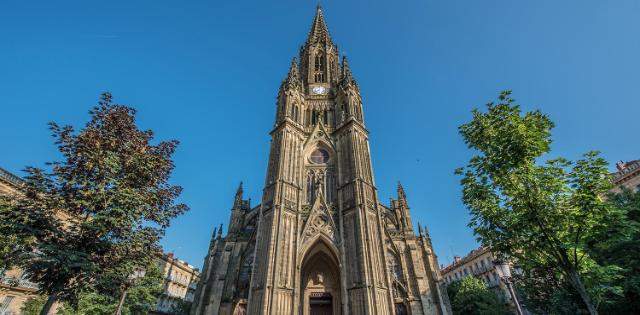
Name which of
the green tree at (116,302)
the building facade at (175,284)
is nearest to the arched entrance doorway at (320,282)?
the green tree at (116,302)

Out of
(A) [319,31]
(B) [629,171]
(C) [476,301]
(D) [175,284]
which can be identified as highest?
(A) [319,31]

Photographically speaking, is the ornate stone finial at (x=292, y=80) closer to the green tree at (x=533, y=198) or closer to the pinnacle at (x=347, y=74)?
the pinnacle at (x=347, y=74)

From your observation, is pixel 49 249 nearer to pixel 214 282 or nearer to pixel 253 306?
pixel 253 306

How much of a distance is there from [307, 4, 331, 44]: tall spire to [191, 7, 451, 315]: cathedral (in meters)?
14.9

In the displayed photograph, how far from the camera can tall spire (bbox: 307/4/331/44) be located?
40938mm

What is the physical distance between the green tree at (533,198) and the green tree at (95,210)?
1087 centimetres

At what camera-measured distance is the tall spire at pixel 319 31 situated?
40938 millimetres

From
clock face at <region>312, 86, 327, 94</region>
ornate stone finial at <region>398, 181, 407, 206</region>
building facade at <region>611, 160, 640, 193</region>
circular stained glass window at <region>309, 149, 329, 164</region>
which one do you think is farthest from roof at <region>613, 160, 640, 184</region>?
clock face at <region>312, 86, 327, 94</region>

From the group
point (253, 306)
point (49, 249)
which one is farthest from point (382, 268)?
point (49, 249)

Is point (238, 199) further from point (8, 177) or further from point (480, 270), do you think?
point (480, 270)

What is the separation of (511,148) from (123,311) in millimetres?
26575

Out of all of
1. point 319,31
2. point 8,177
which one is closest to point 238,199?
point 8,177

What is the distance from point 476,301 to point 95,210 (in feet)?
107

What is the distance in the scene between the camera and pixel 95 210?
8656 millimetres
